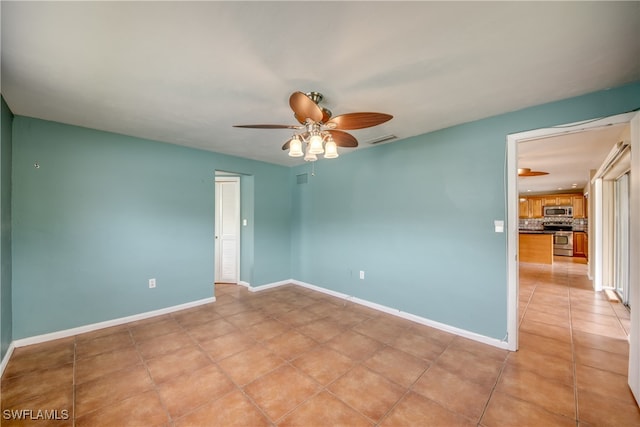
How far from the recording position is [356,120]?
1.93 metres

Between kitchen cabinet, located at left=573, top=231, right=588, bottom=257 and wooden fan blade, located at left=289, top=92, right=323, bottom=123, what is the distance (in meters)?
10.7

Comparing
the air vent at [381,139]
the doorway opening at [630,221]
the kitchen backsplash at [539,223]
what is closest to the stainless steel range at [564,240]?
the kitchen backsplash at [539,223]

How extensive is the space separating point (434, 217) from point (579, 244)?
29.8 ft

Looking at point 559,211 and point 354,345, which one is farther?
point 559,211

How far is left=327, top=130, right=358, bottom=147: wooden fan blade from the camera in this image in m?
2.23

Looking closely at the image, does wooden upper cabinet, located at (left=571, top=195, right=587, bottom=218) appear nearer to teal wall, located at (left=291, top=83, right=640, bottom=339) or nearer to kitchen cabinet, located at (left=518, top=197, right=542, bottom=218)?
kitchen cabinet, located at (left=518, top=197, right=542, bottom=218)

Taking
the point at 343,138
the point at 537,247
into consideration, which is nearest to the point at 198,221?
the point at 343,138

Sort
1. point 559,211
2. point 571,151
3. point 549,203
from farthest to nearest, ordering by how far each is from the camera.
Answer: point 549,203
point 559,211
point 571,151

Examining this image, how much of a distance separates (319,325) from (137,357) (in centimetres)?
188

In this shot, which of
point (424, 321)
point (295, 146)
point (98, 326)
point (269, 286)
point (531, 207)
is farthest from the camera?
point (531, 207)

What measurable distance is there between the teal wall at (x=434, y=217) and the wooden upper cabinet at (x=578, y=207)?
893 centimetres

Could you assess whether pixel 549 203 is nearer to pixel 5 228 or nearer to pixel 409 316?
pixel 409 316

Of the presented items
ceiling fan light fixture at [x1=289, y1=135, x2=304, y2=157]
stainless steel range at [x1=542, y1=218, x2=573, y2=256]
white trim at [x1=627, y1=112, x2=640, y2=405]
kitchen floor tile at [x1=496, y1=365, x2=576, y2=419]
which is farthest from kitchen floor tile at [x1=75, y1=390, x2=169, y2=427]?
stainless steel range at [x1=542, y1=218, x2=573, y2=256]

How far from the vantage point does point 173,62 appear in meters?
1.71
